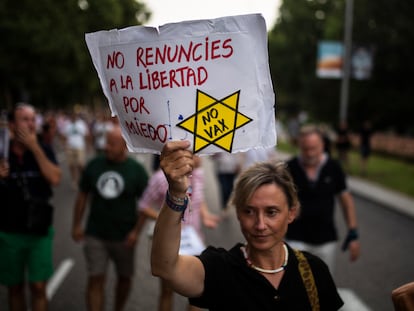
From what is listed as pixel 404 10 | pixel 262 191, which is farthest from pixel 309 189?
pixel 404 10

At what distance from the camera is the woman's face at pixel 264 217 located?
2.22m

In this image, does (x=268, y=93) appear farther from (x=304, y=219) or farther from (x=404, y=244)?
(x=404, y=244)

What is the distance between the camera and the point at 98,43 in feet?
6.97

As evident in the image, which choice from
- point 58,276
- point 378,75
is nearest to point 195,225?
point 58,276

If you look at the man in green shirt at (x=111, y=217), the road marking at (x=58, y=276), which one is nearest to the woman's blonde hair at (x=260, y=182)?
the man in green shirt at (x=111, y=217)

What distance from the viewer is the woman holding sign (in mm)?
1981

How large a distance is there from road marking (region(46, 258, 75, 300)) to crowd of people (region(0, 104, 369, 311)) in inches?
47.6

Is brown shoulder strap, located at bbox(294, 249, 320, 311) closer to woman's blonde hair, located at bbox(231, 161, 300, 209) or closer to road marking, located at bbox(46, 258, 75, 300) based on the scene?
woman's blonde hair, located at bbox(231, 161, 300, 209)

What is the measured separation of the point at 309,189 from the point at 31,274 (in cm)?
241

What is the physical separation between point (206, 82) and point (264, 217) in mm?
689

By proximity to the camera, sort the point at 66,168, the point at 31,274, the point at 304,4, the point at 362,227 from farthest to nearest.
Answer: the point at 304,4, the point at 66,168, the point at 362,227, the point at 31,274

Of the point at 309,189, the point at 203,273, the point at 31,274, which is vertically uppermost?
the point at 203,273

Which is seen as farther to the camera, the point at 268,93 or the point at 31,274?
the point at 31,274

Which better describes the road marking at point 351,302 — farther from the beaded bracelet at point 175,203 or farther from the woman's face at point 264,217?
the beaded bracelet at point 175,203
